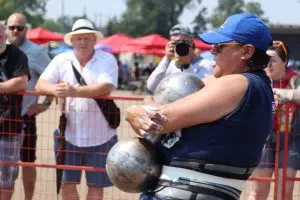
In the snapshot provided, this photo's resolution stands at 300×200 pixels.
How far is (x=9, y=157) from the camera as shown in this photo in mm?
6359

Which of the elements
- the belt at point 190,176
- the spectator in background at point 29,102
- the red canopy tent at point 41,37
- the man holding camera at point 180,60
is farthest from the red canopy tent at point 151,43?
the belt at point 190,176

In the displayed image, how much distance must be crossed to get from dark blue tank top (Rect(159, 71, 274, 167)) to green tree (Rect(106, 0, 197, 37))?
300ft

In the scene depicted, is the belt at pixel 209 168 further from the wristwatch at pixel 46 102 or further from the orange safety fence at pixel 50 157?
the wristwatch at pixel 46 102

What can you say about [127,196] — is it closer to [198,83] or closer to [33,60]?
[33,60]

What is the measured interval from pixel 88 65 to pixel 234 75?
296 centimetres

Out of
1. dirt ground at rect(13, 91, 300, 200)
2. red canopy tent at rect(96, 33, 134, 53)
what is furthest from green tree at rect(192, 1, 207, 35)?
dirt ground at rect(13, 91, 300, 200)

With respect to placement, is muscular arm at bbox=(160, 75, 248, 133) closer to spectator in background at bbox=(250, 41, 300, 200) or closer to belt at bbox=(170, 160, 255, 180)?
belt at bbox=(170, 160, 255, 180)

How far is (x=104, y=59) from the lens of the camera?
6.20m

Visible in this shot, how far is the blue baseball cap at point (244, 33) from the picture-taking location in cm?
344

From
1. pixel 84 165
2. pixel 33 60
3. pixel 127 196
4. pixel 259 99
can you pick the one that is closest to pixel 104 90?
pixel 84 165

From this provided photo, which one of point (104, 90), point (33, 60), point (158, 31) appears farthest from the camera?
point (158, 31)

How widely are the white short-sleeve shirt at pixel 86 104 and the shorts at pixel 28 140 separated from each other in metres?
0.58

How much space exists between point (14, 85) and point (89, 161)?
0.95 metres

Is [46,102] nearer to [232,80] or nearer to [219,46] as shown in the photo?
[219,46]
